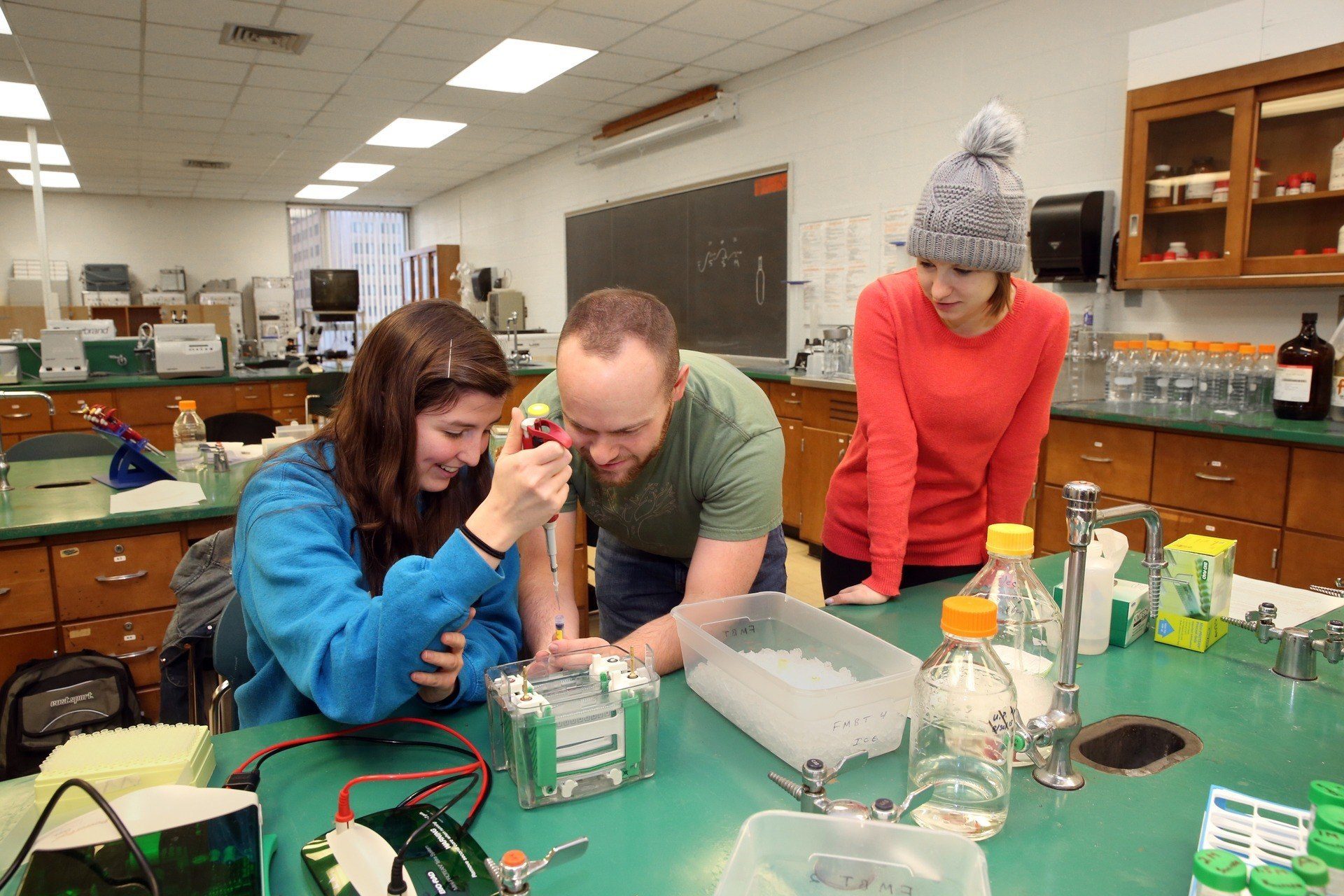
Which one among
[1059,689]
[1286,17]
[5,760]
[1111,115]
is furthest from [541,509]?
[1111,115]

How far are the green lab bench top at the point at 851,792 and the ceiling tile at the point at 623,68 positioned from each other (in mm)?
4593

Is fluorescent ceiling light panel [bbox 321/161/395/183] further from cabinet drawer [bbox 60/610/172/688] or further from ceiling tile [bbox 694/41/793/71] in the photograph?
cabinet drawer [bbox 60/610/172/688]

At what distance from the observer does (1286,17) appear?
269 centimetres

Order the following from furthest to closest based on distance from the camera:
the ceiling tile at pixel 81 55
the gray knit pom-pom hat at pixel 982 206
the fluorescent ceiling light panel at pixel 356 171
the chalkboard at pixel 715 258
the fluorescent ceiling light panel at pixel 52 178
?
the fluorescent ceiling light panel at pixel 52 178 < the fluorescent ceiling light panel at pixel 356 171 < the chalkboard at pixel 715 258 < the ceiling tile at pixel 81 55 < the gray knit pom-pom hat at pixel 982 206

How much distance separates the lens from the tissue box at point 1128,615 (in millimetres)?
1279

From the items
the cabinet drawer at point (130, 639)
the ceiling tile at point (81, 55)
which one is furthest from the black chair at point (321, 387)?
the cabinet drawer at point (130, 639)

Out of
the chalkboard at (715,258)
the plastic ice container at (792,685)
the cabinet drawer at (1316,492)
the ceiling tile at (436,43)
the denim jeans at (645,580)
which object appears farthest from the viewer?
the chalkboard at (715,258)

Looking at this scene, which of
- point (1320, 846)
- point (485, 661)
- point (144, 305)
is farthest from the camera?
point (144, 305)

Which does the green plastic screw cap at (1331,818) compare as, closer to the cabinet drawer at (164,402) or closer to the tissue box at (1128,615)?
the tissue box at (1128,615)

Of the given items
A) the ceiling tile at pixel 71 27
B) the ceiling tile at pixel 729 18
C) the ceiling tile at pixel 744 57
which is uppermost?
the ceiling tile at pixel 744 57

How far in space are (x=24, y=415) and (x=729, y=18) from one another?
452cm

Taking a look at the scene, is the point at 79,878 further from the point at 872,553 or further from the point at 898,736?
the point at 872,553

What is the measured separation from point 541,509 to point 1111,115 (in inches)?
134

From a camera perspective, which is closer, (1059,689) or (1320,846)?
(1320,846)
